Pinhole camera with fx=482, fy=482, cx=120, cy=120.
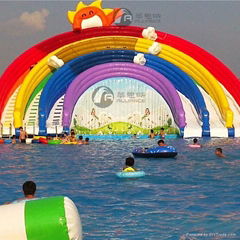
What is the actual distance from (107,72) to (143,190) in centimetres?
1675

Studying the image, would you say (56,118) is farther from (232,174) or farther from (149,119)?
(232,174)

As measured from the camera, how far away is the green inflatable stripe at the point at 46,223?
4.07 m

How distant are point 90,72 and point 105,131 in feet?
10.3

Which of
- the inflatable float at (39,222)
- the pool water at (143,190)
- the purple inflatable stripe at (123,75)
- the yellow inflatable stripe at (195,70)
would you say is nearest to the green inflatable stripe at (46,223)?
the inflatable float at (39,222)

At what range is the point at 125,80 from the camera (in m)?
25.4

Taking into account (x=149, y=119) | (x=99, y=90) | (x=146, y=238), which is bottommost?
(x=146, y=238)

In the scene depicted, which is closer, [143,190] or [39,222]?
[39,222]

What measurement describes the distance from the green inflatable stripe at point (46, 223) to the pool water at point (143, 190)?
184cm

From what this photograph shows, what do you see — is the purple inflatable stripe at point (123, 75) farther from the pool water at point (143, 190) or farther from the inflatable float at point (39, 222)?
the inflatable float at point (39, 222)

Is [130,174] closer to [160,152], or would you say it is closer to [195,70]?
[160,152]

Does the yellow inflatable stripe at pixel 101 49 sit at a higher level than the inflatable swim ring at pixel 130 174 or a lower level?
higher

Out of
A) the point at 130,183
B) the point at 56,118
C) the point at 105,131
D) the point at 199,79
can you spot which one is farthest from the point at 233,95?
the point at 130,183

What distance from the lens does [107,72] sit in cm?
2522
